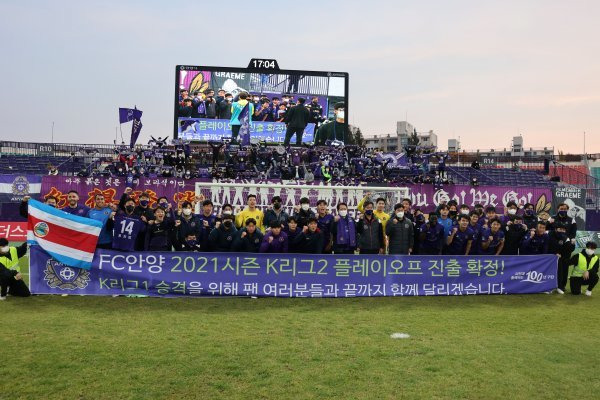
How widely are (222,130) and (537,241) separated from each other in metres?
17.9

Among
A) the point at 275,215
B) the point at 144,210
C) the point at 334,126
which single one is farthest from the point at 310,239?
the point at 334,126

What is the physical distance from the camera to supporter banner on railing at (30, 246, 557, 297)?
8.44 metres

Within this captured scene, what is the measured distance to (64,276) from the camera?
27.8 ft

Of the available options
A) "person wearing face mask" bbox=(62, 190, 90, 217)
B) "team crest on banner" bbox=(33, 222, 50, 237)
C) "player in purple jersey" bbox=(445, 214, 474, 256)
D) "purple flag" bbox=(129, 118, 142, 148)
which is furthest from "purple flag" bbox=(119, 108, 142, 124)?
"player in purple jersey" bbox=(445, 214, 474, 256)

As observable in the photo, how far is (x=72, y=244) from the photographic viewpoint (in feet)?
27.6

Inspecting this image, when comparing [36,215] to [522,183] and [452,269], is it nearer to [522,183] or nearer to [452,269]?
[452,269]

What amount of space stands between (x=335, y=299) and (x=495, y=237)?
12.6 feet

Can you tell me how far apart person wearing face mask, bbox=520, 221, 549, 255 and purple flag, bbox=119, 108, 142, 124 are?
71.4 ft

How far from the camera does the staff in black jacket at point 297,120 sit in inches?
976

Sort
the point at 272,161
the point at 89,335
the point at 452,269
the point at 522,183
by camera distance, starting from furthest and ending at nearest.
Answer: the point at 522,183 < the point at 272,161 < the point at 452,269 < the point at 89,335

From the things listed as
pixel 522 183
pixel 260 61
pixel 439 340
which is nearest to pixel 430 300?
pixel 439 340

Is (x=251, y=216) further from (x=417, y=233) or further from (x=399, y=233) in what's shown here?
(x=417, y=233)

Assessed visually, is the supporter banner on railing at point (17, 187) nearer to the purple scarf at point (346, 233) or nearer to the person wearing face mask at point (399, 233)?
the purple scarf at point (346, 233)

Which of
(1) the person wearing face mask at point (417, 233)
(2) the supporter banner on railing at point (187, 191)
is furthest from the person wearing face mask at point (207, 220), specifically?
(2) the supporter banner on railing at point (187, 191)
